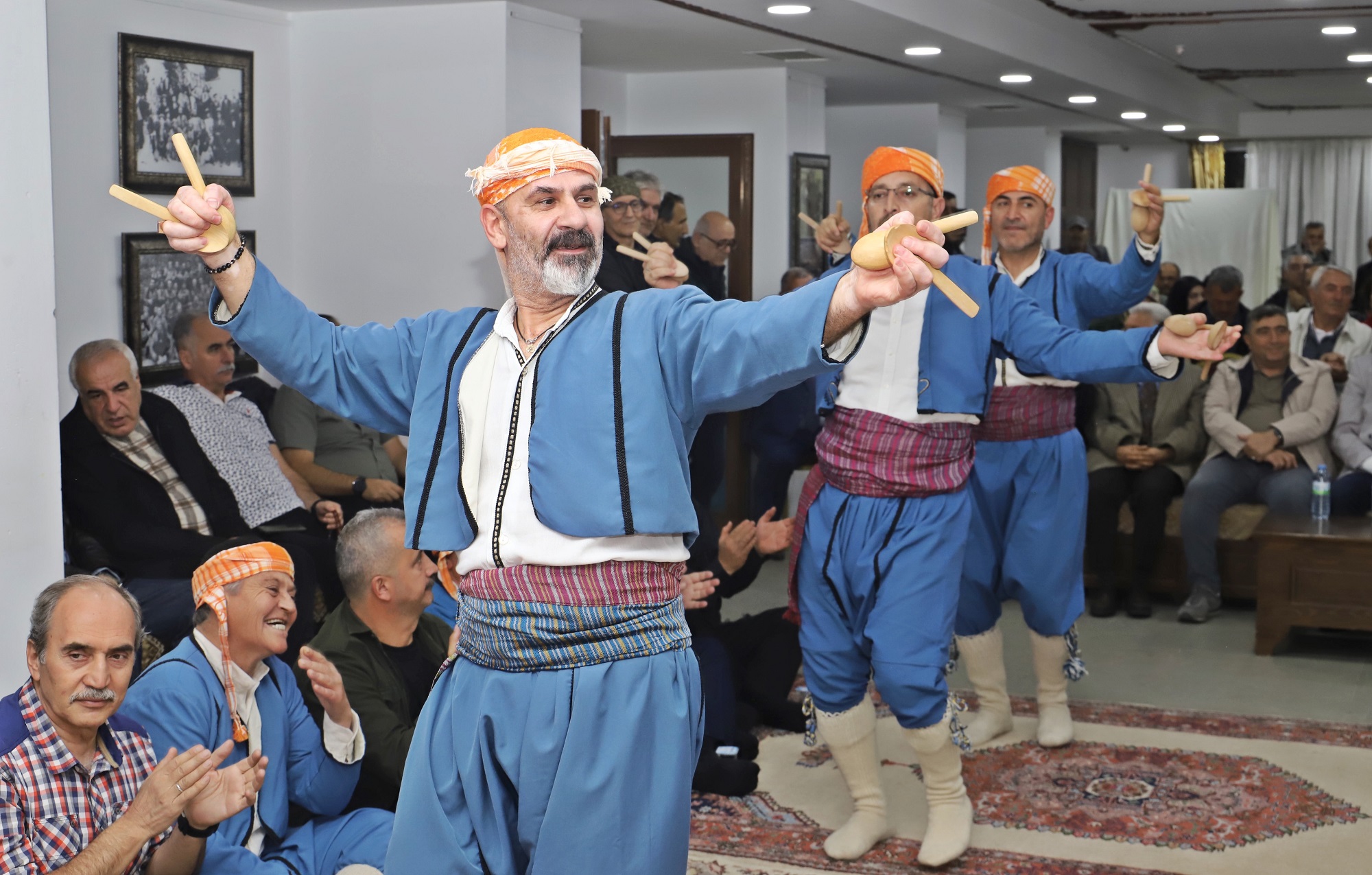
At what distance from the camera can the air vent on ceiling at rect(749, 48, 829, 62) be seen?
268 inches

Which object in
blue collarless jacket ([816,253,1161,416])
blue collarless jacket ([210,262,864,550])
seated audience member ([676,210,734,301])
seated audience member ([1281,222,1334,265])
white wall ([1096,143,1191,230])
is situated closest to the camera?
blue collarless jacket ([210,262,864,550])

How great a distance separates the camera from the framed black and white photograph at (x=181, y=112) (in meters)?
4.81

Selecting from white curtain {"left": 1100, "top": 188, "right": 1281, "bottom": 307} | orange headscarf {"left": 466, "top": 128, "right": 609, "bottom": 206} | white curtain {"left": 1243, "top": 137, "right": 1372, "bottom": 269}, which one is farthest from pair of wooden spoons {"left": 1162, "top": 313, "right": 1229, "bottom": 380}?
white curtain {"left": 1243, "top": 137, "right": 1372, "bottom": 269}

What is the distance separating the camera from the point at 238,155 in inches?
209

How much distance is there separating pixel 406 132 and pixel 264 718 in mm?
3153

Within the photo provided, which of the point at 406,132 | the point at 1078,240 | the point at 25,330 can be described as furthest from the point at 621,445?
the point at 1078,240

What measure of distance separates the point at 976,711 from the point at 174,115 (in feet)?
10.8

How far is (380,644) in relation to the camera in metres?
3.21

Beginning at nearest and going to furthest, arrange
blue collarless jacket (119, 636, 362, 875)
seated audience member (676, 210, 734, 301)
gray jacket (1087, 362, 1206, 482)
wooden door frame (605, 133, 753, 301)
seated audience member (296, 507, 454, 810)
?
1. blue collarless jacket (119, 636, 362, 875)
2. seated audience member (296, 507, 454, 810)
3. gray jacket (1087, 362, 1206, 482)
4. seated audience member (676, 210, 734, 301)
5. wooden door frame (605, 133, 753, 301)

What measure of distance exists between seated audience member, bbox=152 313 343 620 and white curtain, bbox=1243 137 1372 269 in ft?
37.2

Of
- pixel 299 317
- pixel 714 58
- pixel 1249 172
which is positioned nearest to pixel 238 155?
pixel 714 58

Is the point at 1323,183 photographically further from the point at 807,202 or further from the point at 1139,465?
the point at 1139,465

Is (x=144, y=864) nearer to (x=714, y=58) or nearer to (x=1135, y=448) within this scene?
(x=1135, y=448)

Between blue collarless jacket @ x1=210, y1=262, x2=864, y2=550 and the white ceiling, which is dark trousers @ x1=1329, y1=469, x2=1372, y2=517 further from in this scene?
blue collarless jacket @ x1=210, y1=262, x2=864, y2=550
